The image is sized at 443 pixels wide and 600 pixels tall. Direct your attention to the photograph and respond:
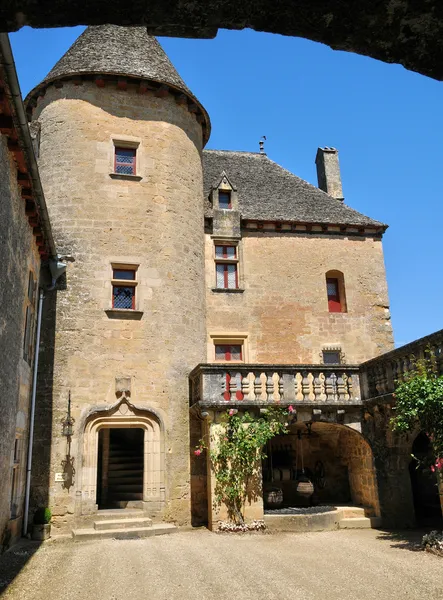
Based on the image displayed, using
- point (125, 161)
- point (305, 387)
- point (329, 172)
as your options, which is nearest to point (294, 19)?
point (305, 387)

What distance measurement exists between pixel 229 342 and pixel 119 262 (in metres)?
4.03

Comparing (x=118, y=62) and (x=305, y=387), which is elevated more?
(x=118, y=62)

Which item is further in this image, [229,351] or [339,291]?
[339,291]

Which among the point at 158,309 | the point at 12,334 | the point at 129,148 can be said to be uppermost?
the point at 129,148

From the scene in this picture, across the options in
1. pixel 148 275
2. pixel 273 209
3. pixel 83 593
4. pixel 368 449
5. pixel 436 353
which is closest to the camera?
pixel 83 593

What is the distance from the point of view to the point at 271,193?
17.6 meters

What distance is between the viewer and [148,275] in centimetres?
1287

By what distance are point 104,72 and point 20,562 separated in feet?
35.8

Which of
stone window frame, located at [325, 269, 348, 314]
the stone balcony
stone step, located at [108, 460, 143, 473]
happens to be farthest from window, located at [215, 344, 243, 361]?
stone step, located at [108, 460, 143, 473]

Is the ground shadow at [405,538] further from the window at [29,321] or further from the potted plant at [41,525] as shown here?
the window at [29,321]

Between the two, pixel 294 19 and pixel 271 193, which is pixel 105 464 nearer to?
pixel 271 193

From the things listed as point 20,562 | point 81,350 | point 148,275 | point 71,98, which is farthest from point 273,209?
point 20,562

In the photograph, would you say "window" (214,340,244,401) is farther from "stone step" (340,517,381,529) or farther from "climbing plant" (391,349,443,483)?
"climbing plant" (391,349,443,483)

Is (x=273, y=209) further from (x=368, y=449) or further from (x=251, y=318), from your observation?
(x=368, y=449)
